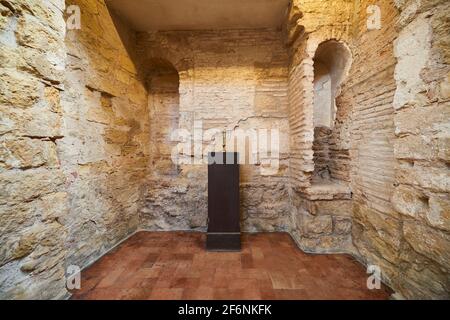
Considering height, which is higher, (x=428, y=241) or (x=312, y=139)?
(x=312, y=139)

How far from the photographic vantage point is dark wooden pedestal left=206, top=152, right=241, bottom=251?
2766mm

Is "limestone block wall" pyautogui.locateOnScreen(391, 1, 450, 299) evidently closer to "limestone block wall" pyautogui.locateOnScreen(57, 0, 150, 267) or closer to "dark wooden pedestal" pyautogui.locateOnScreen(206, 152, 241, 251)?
"dark wooden pedestal" pyautogui.locateOnScreen(206, 152, 241, 251)

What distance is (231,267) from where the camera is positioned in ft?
7.57

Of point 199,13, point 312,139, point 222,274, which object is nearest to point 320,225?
point 312,139

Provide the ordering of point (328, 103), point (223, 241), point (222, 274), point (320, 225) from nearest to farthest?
point (222, 274), point (320, 225), point (223, 241), point (328, 103)

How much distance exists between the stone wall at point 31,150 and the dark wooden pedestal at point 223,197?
1586mm

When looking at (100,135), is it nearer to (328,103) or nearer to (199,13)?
(199,13)

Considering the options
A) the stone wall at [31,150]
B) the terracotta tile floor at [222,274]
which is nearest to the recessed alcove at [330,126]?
the terracotta tile floor at [222,274]

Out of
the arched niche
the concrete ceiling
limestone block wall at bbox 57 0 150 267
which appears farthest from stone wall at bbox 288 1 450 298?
limestone block wall at bbox 57 0 150 267

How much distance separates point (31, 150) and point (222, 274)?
191 centimetres

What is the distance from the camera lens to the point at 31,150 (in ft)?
4.42

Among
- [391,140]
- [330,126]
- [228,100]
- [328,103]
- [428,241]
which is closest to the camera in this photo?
[428,241]

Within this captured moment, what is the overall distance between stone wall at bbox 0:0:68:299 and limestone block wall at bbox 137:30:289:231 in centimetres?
198

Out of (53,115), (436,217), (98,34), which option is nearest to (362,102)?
(436,217)
